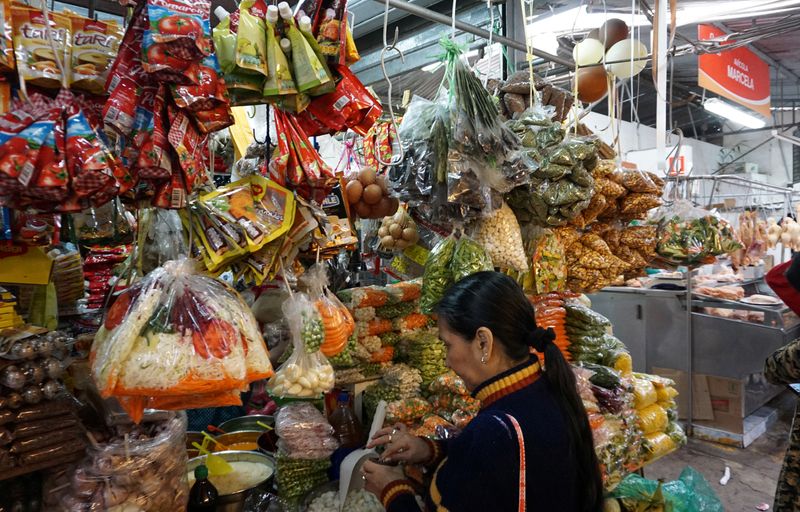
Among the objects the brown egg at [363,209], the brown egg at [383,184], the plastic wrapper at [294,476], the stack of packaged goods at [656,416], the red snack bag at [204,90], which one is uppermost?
the red snack bag at [204,90]

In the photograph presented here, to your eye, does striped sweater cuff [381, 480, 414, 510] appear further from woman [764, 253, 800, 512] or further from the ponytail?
woman [764, 253, 800, 512]

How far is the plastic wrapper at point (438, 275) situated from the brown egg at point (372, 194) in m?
0.29

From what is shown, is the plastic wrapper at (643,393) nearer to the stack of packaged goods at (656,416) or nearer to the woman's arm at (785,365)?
the stack of packaged goods at (656,416)

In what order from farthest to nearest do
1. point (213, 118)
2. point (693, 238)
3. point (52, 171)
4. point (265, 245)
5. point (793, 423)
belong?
1. point (693, 238)
2. point (793, 423)
3. point (265, 245)
4. point (213, 118)
5. point (52, 171)

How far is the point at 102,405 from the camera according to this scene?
134 centimetres

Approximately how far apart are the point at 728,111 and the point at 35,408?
9850mm

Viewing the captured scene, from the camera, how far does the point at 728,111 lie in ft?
27.0

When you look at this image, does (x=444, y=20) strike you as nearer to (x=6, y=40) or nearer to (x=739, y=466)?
(x=6, y=40)

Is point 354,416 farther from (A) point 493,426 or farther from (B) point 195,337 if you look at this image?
(B) point 195,337

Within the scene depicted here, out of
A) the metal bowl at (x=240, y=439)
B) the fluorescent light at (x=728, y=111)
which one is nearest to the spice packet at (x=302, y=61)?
the metal bowl at (x=240, y=439)

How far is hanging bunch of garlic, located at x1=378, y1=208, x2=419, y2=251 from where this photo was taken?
6.90ft

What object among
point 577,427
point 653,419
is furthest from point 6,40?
point 653,419

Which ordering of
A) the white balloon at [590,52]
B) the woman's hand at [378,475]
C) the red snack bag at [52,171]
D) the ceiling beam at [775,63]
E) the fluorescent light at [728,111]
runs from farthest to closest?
the fluorescent light at [728,111], the ceiling beam at [775,63], the white balloon at [590,52], the woman's hand at [378,475], the red snack bag at [52,171]

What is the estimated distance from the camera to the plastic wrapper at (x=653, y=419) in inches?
95.1
